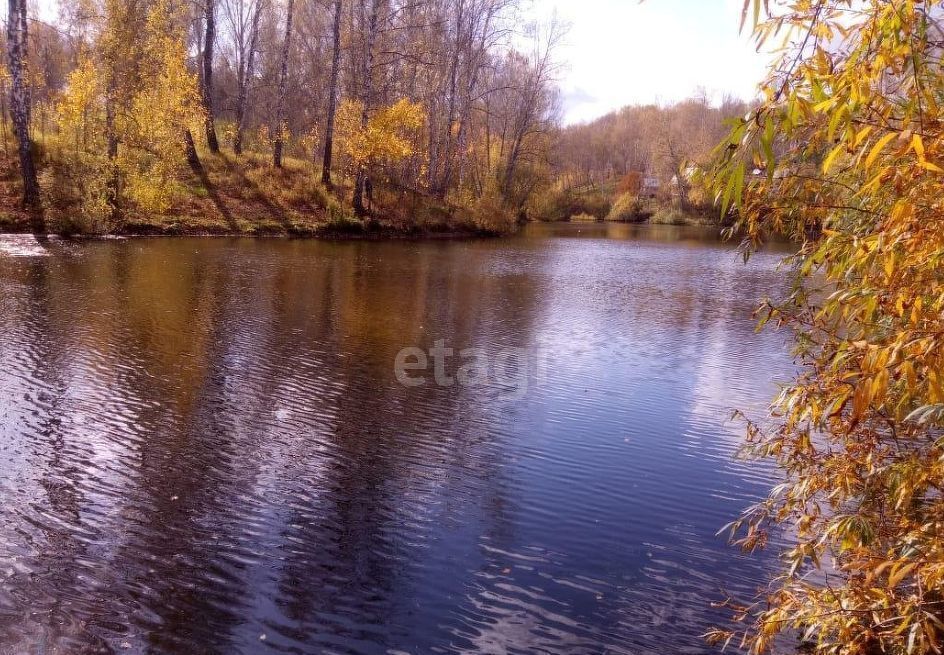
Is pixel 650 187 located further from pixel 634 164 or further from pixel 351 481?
pixel 351 481

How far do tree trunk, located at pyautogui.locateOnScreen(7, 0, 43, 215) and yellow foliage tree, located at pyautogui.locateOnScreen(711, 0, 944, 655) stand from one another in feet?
84.0

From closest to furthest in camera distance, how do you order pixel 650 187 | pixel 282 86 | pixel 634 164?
pixel 282 86 → pixel 650 187 → pixel 634 164

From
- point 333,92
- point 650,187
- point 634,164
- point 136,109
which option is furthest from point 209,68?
point 634,164

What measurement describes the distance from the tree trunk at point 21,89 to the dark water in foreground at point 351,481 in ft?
39.2

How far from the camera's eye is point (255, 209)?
29734 mm

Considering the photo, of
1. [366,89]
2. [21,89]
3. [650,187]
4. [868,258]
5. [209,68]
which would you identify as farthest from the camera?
[650,187]

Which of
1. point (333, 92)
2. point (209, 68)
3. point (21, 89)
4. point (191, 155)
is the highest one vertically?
point (209, 68)

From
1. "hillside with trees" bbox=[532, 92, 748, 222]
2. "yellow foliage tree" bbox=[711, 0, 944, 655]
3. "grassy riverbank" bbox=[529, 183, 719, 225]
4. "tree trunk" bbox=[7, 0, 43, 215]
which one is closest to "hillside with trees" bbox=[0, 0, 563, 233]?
"tree trunk" bbox=[7, 0, 43, 215]

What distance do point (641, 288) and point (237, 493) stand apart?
53.5 ft

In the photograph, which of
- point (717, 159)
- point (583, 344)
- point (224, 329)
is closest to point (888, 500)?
point (717, 159)

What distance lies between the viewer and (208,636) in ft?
13.6

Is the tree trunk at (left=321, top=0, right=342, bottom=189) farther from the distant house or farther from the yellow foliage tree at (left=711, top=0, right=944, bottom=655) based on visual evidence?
the distant house

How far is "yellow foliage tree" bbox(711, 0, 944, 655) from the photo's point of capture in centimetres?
256

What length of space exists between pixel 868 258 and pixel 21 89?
88.2 feet
